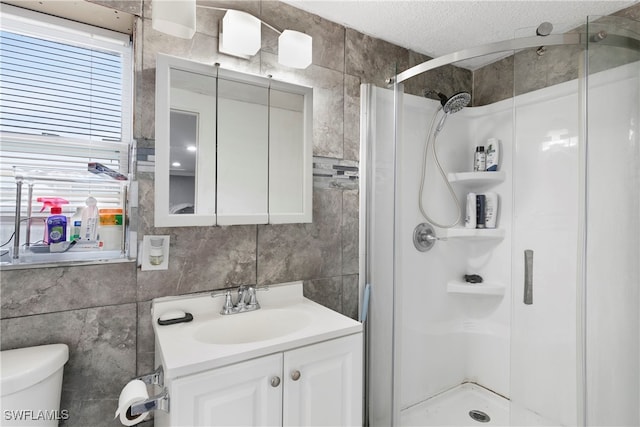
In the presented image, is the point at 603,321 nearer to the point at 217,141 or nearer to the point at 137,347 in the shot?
the point at 217,141

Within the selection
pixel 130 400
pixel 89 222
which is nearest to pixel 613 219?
pixel 130 400

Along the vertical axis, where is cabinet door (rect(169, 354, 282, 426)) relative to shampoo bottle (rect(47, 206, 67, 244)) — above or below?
below

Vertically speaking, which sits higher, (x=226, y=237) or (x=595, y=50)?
(x=595, y=50)

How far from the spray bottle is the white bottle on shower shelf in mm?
1916

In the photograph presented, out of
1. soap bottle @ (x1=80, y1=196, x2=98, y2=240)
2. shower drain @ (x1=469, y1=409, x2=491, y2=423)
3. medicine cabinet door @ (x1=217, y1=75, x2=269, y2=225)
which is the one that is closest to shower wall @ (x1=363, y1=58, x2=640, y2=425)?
shower drain @ (x1=469, y1=409, x2=491, y2=423)

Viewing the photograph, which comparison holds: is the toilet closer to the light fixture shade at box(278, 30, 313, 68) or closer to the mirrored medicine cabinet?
the mirrored medicine cabinet

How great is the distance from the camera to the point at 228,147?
136 cm

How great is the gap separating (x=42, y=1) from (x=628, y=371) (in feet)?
8.26

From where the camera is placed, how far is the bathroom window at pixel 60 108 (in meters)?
1.19

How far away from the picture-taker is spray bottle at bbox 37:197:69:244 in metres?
1.14

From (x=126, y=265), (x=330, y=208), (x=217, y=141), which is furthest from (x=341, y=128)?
(x=126, y=265)

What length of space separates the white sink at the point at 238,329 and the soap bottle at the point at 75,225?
0.38 m

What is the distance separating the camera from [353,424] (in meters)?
1.21

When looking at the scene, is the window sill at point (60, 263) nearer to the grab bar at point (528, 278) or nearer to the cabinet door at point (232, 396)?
the cabinet door at point (232, 396)
